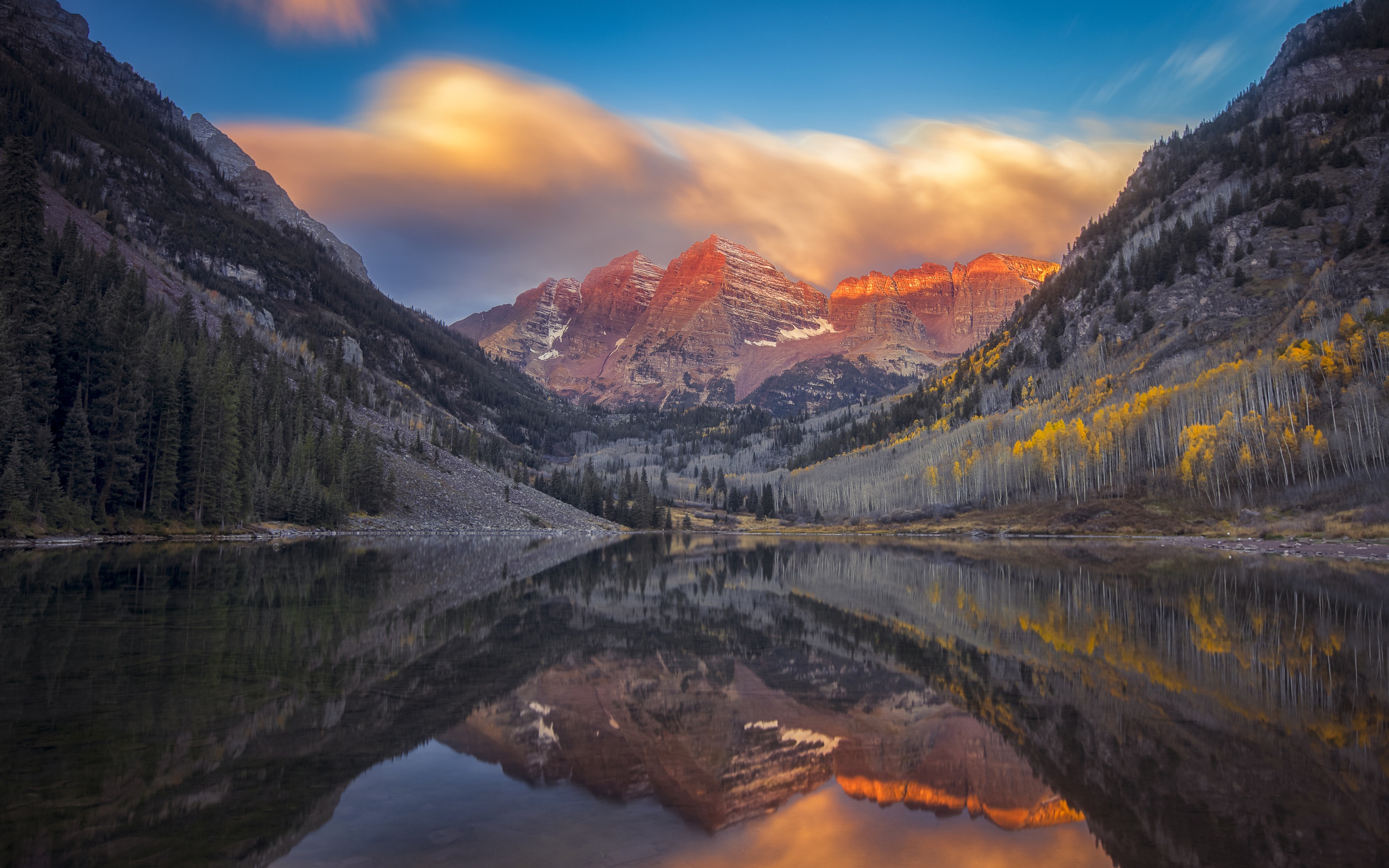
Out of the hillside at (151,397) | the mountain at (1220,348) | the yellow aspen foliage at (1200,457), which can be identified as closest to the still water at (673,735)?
the hillside at (151,397)

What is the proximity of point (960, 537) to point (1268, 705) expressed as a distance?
3655 inches

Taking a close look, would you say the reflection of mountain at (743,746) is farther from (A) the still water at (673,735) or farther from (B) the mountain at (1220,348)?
(B) the mountain at (1220,348)

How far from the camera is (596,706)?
508 inches

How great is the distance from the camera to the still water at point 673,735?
24.0ft

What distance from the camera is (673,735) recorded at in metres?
11.5

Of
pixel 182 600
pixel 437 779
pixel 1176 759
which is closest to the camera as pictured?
pixel 437 779

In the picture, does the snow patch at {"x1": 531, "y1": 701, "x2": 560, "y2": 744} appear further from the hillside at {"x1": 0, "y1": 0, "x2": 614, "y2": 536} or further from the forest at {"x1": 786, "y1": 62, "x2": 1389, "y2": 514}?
the forest at {"x1": 786, "y1": 62, "x2": 1389, "y2": 514}

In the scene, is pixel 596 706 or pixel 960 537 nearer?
pixel 596 706

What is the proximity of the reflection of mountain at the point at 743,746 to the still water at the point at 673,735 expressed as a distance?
68 mm

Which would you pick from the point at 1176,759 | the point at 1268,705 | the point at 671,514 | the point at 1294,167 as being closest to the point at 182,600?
the point at 1176,759

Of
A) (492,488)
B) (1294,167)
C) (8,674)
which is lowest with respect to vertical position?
(8,674)

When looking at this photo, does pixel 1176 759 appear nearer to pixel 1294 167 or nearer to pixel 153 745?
pixel 153 745

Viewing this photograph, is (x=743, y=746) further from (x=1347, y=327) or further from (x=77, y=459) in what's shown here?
(x=1347, y=327)

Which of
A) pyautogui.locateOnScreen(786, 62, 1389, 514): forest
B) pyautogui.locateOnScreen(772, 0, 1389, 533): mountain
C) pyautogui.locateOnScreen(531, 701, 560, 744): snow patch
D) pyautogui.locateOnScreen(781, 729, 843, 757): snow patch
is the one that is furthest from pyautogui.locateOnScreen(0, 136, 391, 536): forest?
pyautogui.locateOnScreen(786, 62, 1389, 514): forest
